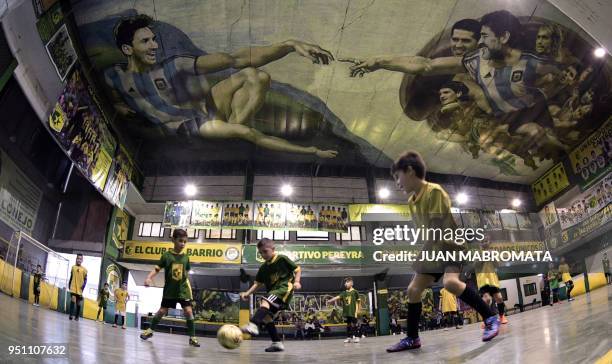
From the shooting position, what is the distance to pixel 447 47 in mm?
1524

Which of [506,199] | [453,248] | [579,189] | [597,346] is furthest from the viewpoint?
[579,189]

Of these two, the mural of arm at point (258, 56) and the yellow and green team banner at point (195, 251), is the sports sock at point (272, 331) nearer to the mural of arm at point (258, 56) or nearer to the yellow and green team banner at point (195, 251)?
the yellow and green team banner at point (195, 251)

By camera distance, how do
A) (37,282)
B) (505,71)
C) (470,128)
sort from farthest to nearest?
(505,71) → (470,128) → (37,282)

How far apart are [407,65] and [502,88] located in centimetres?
56

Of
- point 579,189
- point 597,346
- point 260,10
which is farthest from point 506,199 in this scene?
point 260,10

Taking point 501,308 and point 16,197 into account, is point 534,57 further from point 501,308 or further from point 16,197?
point 16,197

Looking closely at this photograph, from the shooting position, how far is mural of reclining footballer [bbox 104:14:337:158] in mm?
1291

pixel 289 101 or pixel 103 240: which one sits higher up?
pixel 289 101

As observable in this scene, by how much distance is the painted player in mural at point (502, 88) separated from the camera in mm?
1468

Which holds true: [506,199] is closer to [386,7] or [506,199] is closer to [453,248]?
[453,248]

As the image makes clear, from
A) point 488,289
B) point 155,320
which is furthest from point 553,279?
point 155,320

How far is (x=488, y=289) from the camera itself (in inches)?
54.1

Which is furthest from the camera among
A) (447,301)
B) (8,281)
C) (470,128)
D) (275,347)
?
(470,128)

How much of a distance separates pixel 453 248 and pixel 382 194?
0.52 m
